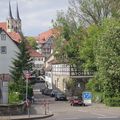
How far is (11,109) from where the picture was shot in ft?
132

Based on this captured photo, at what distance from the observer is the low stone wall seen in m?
39.7

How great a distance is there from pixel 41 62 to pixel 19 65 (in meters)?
108

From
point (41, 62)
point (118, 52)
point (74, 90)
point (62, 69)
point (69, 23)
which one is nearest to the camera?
point (118, 52)

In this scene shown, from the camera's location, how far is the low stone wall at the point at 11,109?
130 feet

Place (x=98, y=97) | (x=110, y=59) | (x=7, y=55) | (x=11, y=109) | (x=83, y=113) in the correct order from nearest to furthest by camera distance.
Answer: (x=11, y=109) → (x=83, y=113) → (x=110, y=59) → (x=98, y=97) → (x=7, y=55)

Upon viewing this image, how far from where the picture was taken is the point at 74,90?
93125 millimetres

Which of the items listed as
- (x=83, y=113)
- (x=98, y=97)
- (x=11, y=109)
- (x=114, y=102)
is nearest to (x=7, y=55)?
(x=98, y=97)

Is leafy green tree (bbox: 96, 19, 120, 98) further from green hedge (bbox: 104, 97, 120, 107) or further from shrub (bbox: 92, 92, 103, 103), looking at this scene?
shrub (bbox: 92, 92, 103, 103)

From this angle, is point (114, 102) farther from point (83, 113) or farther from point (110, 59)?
point (83, 113)

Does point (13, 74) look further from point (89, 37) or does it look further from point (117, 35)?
→ point (117, 35)

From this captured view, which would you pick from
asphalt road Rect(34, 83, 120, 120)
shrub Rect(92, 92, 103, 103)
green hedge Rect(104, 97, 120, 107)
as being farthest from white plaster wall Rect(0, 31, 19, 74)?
asphalt road Rect(34, 83, 120, 120)

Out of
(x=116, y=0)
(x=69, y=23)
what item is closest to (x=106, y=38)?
(x=116, y=0)

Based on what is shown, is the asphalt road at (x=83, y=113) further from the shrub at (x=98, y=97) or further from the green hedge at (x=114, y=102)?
the shrub at (x=98, y=97)

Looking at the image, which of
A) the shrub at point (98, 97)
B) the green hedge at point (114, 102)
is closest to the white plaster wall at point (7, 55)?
the shrub at point (98, 97)
